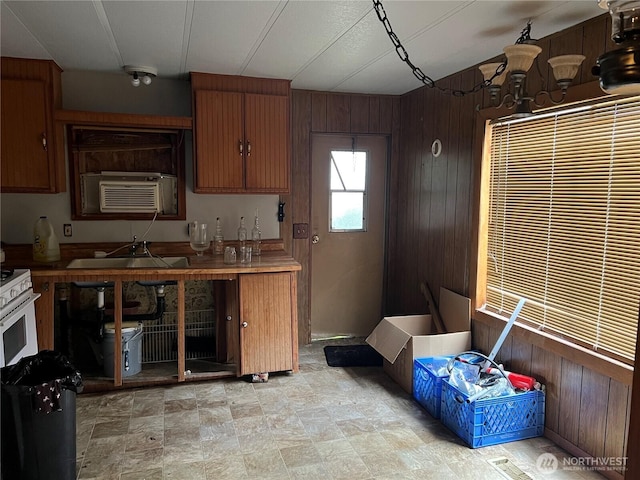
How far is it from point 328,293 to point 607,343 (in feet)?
8.11

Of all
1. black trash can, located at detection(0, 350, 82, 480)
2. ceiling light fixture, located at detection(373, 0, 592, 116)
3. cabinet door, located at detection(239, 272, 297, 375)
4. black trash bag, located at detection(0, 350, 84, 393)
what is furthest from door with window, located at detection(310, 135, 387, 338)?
black trash can, located at detection(0, 350, 82, 480)

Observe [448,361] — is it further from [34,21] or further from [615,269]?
[34,21]

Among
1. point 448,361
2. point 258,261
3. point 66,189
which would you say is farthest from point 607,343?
point 66,189

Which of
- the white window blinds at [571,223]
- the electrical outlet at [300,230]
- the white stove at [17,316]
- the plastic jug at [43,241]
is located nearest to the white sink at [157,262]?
the plastic jug at [43,241]

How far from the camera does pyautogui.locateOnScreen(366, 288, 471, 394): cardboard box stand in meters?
3.21

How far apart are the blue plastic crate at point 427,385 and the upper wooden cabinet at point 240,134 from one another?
1755 mm

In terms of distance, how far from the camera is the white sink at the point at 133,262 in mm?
3549

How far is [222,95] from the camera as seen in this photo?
3568mm

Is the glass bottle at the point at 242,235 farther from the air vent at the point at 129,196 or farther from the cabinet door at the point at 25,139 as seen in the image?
the cabinet door at the point at 25,139

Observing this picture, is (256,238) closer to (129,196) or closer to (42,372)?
(129,196)

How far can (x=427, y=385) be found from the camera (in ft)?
9.96

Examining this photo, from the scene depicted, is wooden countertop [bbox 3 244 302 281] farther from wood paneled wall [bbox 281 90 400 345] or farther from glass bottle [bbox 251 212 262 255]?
wood paneled wall [bbox 281 90 400 345]

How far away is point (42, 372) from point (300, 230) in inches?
91.7

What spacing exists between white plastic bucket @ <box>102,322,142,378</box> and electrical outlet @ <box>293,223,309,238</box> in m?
1.52
